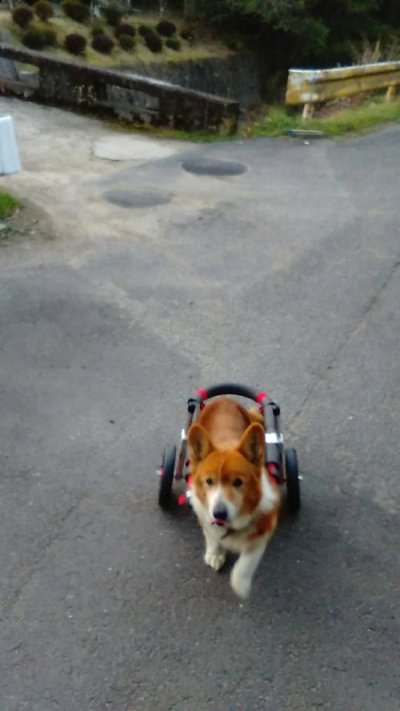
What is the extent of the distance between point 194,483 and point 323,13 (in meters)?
A: 25.4

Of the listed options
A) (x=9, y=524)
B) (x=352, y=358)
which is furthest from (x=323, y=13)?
(x=9, y=524)

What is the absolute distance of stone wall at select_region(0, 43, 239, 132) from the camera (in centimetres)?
1211

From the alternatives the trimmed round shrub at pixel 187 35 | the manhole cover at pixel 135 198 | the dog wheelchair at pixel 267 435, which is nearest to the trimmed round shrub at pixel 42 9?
the trimmed round shrub at pixel 187 35

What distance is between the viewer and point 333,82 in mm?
13078

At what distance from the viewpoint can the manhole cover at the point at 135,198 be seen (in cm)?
870

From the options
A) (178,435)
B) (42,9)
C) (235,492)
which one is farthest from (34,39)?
(235,492)

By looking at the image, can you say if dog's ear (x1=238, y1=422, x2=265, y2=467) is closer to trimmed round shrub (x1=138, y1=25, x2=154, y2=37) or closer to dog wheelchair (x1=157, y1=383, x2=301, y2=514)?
dog wheelchair (x1=157, y1=383, x2=301, y2=514)

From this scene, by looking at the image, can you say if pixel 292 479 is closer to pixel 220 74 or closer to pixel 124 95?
pixel 124 95

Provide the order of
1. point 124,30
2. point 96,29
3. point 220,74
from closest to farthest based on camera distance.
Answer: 1. point 96,29
2. point 124,30
3. point 220,74

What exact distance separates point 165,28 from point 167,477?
2212cm

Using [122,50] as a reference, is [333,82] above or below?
above

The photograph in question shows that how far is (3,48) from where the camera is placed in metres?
13.5

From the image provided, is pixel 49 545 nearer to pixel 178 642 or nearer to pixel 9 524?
pixel 9 524

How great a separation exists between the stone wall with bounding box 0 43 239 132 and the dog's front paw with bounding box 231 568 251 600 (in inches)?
395
